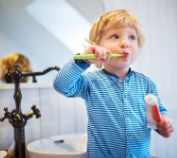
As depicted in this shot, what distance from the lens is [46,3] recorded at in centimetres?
95

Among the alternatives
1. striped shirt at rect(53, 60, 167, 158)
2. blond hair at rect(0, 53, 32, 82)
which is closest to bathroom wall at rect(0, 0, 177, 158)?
blond hair at rect(0, 53, 32, 82)

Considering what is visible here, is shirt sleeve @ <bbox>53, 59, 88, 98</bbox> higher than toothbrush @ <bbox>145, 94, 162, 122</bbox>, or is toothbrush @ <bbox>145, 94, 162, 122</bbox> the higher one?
shirt sleeve @ <bbox>53, 59, 88, 98</bbox>

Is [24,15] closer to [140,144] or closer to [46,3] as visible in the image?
[46,3]

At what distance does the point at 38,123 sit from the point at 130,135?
458mm

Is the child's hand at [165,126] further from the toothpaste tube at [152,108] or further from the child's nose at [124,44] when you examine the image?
the child's nose at [124,44]

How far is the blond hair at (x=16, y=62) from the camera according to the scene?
0.83 metres

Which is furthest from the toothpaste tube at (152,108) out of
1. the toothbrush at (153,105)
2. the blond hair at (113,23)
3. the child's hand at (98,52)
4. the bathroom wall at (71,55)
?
the bathroom wall at (71,55)

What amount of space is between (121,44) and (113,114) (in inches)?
8.2

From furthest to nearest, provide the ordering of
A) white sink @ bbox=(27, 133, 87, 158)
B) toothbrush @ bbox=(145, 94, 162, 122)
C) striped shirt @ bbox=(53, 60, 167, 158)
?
white sink @ bbox=(27, 133, 87, 158) → striped shirt @ bbox=(53, 60, 167, 158) → toothbrush @ bbox=(145, 94, 162, 122)

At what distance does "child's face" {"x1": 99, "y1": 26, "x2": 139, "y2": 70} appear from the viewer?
1.94 feet

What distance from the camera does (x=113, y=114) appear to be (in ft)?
1.96

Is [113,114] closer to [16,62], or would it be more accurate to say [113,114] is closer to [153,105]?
[153,105]

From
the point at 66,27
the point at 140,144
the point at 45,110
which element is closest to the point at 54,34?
the point at 66,27

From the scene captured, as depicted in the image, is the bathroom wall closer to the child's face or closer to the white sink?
the white sink
